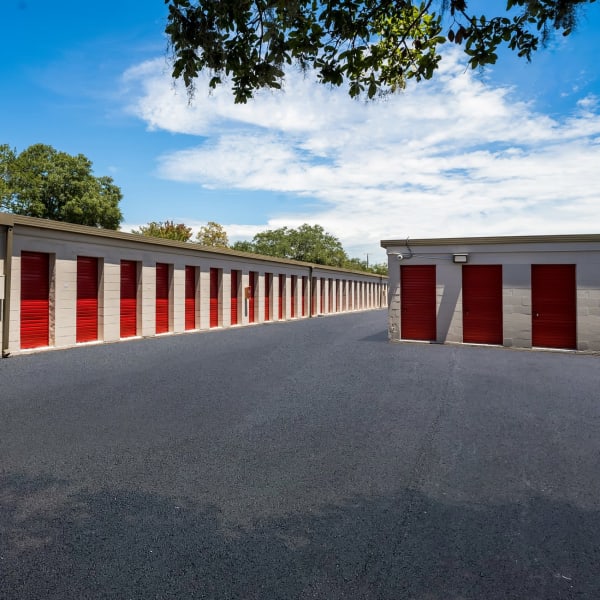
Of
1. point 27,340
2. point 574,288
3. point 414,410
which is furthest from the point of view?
point 574,288

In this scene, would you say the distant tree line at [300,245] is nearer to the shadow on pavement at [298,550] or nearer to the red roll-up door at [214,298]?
the red roll-up door at [214,298]

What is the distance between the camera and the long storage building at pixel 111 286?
14062mm

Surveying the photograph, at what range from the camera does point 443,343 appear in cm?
1697

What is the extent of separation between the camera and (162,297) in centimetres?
2059

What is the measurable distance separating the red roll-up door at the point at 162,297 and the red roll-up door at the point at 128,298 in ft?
4.76

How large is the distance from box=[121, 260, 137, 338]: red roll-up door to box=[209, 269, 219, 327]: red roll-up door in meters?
5.54

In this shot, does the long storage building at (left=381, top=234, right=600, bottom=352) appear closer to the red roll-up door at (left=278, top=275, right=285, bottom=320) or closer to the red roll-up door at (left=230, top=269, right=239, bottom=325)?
the red roll-up door at (left=230, top=269, right=239, bottom=325)

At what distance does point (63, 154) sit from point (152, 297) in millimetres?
32723

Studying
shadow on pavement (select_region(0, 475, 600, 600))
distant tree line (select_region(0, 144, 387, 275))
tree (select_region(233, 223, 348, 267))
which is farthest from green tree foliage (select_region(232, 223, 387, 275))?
shadow on pavement (select_region(0, 475, 600, 600))

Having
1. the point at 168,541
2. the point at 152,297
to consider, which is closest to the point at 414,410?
the point at 168,541

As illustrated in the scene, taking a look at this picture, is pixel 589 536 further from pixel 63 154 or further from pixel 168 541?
pixel 63 154

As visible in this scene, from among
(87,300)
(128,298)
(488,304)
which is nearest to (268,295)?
(128,298)

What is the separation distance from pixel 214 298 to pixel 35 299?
10382 mm

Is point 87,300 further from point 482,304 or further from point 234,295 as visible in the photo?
point 482,304
